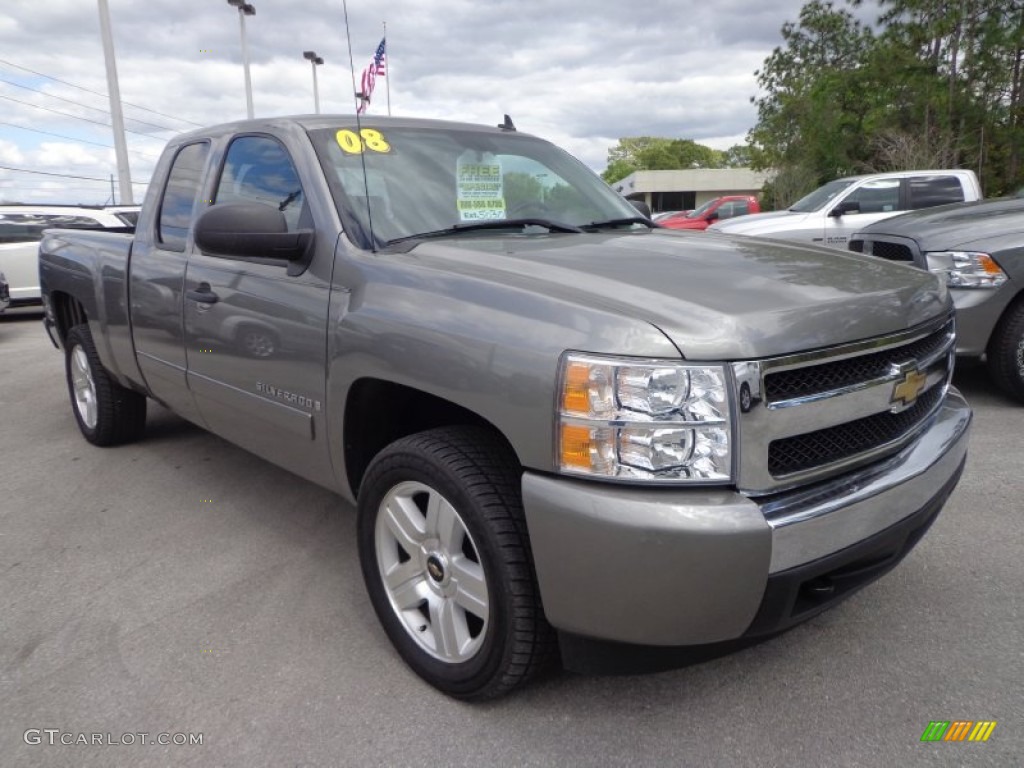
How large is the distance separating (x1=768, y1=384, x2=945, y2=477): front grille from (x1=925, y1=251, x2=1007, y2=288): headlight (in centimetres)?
324

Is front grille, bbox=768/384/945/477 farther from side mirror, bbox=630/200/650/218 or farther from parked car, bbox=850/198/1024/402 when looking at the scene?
parked car, bbox=850/198/1024/402

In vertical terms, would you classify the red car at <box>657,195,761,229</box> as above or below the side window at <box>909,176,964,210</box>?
below

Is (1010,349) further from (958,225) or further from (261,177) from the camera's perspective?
(261,177)

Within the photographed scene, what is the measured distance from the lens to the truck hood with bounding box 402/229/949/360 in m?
1.91

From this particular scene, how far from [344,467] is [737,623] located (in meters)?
1.43

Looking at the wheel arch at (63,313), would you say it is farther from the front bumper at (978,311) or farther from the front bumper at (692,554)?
the front bumper at (978,311)

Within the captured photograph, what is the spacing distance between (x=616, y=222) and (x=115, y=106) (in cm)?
1965

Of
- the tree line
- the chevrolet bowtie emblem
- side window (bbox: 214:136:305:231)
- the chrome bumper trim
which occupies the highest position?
the tree line

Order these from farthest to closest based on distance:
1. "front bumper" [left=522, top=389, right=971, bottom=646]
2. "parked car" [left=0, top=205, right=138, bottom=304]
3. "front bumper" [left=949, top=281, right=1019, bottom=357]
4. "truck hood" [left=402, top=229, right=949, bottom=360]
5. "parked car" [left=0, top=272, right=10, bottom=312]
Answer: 1. "parked car" [left=0, top=205, right=138, bottom=304]
2. "parked car" [left=0, top=272, right=10, bottom=312]
3. "front bumper" [left=949, top=281, right=1019, bottom=357]
4. "truck hood" [left=402, top=229, right=949, bottom=360]
5. "front bumper" [left=522, top=389, right=971, bottom=646]

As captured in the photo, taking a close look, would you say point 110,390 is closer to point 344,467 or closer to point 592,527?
point 344,467

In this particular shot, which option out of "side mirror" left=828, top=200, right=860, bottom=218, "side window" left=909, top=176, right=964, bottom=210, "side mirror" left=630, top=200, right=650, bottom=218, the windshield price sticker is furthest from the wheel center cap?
"side window" left=909, top=176, right=964, bottom=210

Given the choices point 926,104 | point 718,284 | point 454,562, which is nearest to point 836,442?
point 718,284

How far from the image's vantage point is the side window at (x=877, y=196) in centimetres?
1031

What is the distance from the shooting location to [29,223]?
11.7 meters
